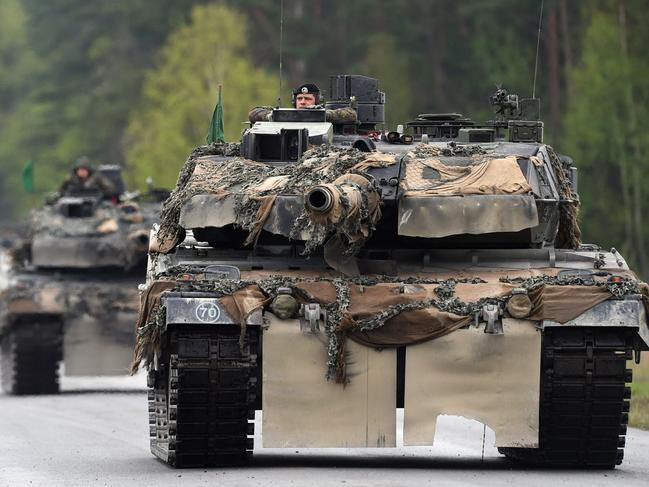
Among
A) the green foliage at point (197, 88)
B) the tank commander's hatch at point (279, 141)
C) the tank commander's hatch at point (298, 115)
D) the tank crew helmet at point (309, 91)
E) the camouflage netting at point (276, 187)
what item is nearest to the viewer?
the camouflage netting at point (276, 187)

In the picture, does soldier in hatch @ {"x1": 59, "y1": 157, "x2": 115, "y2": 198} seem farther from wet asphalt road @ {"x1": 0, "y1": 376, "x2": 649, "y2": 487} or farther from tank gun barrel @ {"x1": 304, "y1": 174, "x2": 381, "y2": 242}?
tank gun barrel @ {"x1": 304, "y1": 174, "x2": 381, "y2": 242}

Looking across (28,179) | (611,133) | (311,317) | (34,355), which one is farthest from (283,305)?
(611,133)

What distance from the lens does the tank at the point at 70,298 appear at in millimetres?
28438

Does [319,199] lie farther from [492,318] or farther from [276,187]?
[492,318]

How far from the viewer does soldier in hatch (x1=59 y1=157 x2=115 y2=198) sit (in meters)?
31.2

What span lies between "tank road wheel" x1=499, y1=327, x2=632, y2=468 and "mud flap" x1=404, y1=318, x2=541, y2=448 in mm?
126

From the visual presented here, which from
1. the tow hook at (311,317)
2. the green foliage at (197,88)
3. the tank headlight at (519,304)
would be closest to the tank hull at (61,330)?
the tow hook at (311,317)

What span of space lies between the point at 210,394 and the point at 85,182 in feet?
48.1

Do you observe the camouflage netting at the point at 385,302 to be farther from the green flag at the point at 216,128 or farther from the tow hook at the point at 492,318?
the green flag at the point at 216,128

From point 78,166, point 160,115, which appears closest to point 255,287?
point 78,166

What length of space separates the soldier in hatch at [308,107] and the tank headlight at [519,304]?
A: 12.9 ft

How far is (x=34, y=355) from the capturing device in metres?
28.4

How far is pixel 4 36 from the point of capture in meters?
105

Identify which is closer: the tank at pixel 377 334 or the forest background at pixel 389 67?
the tank at pixel 377 334
